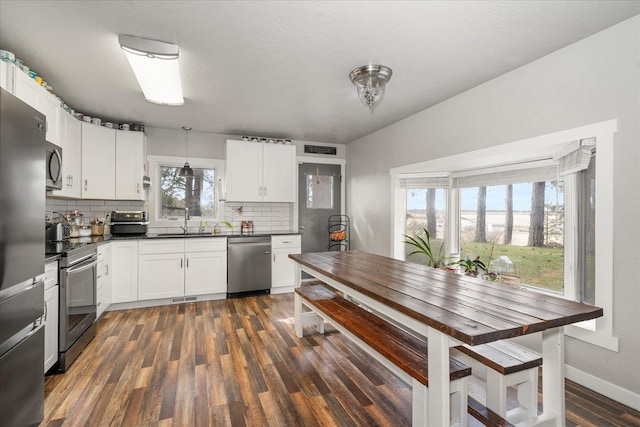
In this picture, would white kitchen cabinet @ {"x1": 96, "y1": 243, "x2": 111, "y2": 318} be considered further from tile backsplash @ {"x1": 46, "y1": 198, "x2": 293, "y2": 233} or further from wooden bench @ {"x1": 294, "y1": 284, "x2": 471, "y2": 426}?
wooden bench @ {"x1": 294, "y1": 284, "x2": 471, "y2": 426}

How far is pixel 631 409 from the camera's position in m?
1.91

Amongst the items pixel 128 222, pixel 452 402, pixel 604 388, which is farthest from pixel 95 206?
pixel 604 388

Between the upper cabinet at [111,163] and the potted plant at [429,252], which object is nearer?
the potted plant at [429,252]

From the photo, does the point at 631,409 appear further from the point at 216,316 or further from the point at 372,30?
the point at 216,316

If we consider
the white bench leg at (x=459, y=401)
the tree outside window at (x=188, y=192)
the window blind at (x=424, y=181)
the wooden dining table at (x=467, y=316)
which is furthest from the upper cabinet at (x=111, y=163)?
Answer: the white bench leg at (x=459, y=401)

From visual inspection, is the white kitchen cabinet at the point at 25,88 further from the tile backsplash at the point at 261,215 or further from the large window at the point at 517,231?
the large window at the point at 517,231

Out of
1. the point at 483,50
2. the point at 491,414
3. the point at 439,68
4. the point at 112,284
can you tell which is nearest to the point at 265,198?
the point at 112,284

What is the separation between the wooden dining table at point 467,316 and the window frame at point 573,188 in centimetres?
78

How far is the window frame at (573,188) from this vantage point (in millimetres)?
2029

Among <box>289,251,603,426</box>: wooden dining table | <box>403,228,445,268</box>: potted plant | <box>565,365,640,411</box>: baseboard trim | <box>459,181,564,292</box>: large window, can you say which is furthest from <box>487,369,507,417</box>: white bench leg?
<box>403,228,445,268</box>: potted plant

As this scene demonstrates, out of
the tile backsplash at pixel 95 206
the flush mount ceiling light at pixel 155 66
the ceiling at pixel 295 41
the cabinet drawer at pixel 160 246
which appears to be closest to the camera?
the ceiling at pixel 295 41

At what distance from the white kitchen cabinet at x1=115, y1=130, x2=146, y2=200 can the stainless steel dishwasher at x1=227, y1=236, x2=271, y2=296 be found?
4.65 feet

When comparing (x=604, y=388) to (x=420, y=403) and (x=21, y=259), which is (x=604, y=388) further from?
(x=21, y=259)

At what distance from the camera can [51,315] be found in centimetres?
228
